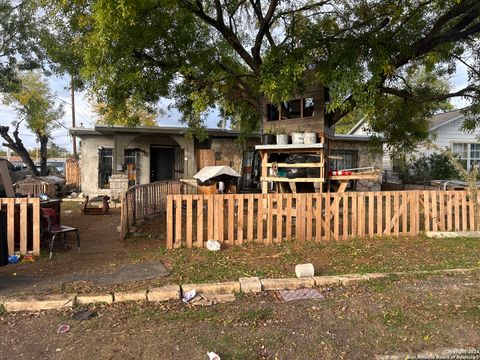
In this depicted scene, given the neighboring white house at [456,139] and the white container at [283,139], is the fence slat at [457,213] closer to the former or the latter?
the white container at [283,139]

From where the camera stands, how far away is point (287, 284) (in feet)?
15.5

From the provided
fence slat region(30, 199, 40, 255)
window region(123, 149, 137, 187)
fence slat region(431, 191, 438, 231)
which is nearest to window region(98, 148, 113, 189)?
window region(123, 149, 137, 187)

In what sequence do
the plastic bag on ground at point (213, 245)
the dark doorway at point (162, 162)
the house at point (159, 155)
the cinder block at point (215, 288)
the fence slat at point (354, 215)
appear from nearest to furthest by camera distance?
the cinder block at point (215, 288) → the plastic bag on ground at point (213, 245) → the fence slat at point (354, 215) → the house at point (159, 155) → the dark doorway at point (162, 162)

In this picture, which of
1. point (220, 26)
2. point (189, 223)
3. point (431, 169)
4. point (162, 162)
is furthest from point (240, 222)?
point (431, 169)

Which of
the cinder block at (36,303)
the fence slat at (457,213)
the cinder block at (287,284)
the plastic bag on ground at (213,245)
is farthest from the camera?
the fence slat at (457,213)

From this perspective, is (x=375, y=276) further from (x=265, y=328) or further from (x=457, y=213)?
(x=457, y=213)

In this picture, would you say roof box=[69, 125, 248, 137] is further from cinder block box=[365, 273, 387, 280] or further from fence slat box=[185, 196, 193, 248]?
cinder block box=[365, 273, 387, 280]

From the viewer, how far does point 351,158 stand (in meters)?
18.0

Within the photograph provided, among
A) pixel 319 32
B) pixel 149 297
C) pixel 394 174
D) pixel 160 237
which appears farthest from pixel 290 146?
pixel 394 174

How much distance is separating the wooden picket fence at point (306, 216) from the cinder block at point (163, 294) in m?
2.12

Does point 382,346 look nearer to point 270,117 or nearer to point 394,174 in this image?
point 270,117

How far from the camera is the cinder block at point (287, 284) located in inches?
185

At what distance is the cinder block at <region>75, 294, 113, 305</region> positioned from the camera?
4.22 m

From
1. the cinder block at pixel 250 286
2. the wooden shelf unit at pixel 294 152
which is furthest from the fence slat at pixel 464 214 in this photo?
the cinder block at pixel 250 286
